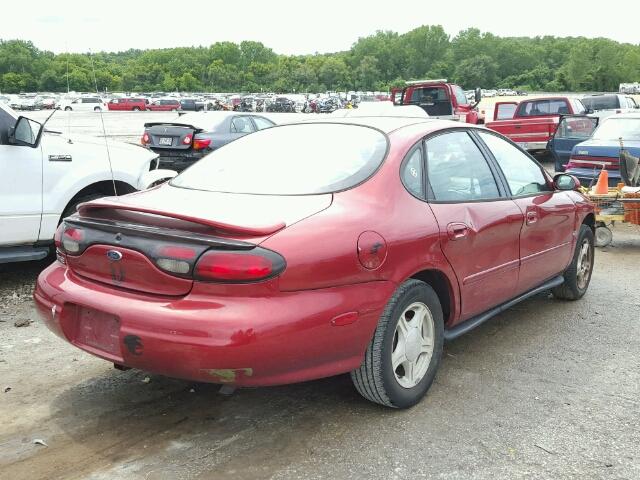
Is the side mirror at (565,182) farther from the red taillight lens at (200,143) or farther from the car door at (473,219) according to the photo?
the red taillight lens at (200,143)

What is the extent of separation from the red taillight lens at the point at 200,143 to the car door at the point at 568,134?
7.12m

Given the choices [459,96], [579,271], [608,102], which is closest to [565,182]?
[579,271]

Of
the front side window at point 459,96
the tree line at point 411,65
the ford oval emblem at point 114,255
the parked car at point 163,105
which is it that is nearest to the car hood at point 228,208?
the ford oval emblem at point 114,255

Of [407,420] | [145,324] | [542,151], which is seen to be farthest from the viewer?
[542,151]

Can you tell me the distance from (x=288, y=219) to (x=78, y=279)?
1.15m

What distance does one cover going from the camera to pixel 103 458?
302 centimetres

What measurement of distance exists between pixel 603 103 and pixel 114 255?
22657 millimetres

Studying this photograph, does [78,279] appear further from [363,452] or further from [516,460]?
[516,460]

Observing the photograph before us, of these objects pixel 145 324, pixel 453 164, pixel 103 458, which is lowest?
pixel 103 458

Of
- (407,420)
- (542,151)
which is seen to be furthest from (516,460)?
(542,151)

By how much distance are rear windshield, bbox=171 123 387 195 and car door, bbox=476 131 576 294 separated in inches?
46.3

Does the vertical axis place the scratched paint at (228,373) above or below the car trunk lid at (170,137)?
below

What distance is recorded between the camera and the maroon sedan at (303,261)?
2873 millimetres

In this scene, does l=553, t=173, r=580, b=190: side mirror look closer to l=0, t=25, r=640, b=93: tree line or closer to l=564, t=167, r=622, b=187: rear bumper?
l=564, t=167, r=622, b=187: rear bumper
